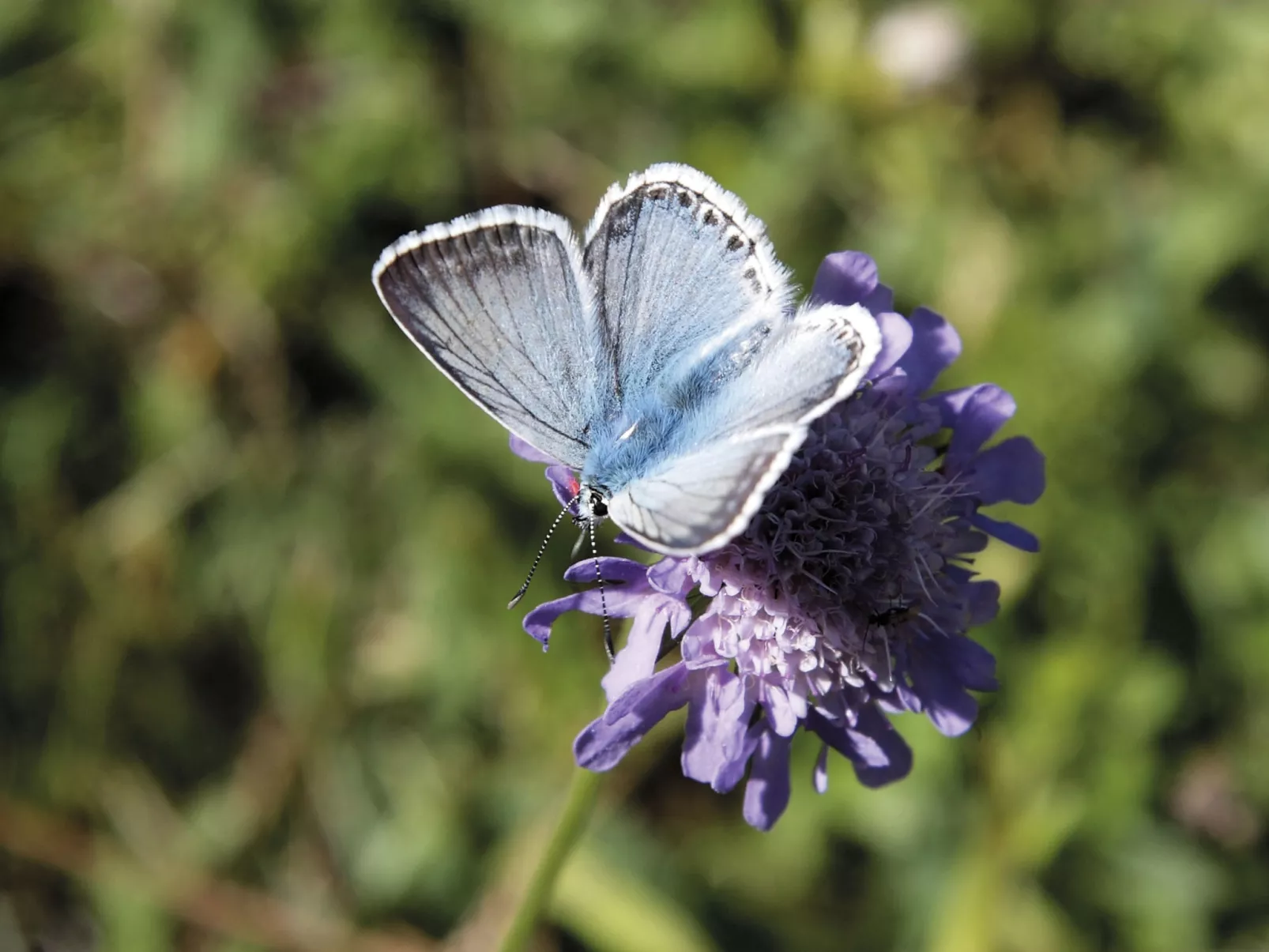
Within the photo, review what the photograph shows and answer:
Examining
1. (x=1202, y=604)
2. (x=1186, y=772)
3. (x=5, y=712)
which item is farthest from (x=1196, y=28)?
(x=5, y=712)

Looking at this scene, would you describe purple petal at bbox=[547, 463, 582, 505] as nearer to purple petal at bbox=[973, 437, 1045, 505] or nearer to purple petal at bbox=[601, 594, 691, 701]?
purple petal at bbox=[601, 594, 691, 701]

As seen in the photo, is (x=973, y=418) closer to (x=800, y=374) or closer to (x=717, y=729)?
(x=800, y=374)

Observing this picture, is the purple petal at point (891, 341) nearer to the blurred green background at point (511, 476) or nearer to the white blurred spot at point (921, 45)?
the blurred green background at point (511, 476)

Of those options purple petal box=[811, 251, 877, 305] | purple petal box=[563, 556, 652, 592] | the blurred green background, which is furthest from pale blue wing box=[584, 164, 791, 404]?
the blurred green background

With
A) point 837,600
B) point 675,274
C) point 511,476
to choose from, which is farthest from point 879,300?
point 511,476

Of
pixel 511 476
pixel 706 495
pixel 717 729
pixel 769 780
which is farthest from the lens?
pixel 511 476

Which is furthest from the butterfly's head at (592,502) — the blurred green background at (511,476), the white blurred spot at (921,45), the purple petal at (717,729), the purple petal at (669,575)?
the white blurred spot at (921,45)
